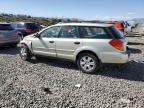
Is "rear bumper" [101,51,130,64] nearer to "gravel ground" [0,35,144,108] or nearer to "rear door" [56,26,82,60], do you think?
"gravel ground" [0,35,144,108]

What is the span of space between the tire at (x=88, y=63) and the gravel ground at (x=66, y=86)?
197 mm

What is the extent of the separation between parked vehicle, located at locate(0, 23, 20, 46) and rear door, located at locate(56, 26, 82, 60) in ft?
15.3

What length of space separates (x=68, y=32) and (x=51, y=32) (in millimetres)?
850

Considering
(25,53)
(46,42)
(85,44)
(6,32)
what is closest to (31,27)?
(6,32)

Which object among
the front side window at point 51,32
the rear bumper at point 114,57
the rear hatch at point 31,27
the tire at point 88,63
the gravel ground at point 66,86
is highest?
the front side window at point 51,32

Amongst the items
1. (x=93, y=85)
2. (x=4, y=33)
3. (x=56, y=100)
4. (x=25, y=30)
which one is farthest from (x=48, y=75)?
(x=25, y=30)

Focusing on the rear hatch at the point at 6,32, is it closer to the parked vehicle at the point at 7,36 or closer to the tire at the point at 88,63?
the parked vehicle at the point at 7,36

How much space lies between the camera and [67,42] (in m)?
8.77

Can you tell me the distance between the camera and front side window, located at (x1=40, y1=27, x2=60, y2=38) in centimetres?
927

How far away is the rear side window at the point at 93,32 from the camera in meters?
8.11

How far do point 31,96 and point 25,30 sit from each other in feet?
44.5

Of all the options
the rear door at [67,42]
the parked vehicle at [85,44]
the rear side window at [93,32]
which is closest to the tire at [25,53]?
the parked vehicle at [85,44]

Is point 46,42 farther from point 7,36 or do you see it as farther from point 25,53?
point 7,36

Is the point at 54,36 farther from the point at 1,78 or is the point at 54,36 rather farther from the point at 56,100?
the point at 56,100
